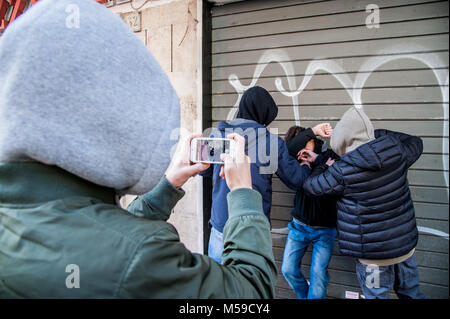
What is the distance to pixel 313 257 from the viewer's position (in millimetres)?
2691

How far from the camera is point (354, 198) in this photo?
2.15 metres

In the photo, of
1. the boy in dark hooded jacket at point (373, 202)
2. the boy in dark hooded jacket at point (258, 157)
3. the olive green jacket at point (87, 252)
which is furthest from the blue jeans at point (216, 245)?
the olive green jacket at point (87, 252)

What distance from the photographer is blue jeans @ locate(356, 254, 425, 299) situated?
7.27ft

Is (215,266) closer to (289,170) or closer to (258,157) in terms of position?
(258,157)

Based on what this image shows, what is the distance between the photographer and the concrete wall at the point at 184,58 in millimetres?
3369

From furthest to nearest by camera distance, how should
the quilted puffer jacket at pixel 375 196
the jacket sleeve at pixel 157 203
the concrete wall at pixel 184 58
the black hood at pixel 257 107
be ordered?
1. the concrete wall at pixel 184 58
2. the black hood at pixel 257 107
3. the quilted puffer jacket at pixel 375 196
4. the jacket sleeve at pixel 157 203

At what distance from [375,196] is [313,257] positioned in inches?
37.0

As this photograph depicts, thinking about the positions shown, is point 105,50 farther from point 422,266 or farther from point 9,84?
point 422,266

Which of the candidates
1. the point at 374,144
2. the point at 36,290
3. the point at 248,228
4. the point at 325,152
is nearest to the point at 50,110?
the point at 36,290

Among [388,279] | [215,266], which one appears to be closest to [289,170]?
[388,279]

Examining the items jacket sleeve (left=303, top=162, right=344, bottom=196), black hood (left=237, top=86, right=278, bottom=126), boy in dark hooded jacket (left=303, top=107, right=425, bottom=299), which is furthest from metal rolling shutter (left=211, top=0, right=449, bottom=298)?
jacket sleeve (left=303, top=162, right=344, bottom=196)

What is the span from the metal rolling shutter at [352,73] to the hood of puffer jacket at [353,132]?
70 cm

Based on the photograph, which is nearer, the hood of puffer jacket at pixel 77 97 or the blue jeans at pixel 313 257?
the hood of puffer jacket at pixel 77 97

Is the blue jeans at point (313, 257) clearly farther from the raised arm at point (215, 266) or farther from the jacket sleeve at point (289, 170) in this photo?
the raised arm at point (215, 266)
